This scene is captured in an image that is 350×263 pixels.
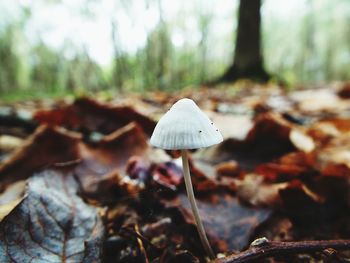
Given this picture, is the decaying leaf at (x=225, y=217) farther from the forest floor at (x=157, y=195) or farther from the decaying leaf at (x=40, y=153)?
the decaying leaf at (x=40, y=153)

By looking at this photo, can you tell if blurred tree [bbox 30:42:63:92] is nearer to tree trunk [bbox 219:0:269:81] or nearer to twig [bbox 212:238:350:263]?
tree trunk [bbox 219:0:269:81]

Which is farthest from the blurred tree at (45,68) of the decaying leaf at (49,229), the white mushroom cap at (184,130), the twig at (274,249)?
the twig at (274,249)

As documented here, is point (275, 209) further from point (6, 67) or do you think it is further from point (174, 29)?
point (6, 67)

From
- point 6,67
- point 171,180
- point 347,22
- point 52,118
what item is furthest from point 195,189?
point 347,22

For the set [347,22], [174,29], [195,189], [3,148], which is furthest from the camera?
[347,22]

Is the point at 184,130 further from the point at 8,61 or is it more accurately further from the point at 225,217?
the point at 8,61

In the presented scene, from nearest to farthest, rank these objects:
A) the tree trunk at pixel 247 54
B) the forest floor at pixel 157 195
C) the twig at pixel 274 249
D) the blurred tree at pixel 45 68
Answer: the twig at pixel 274 249 → the forest floor at pixel 157 195 → the tree trunk at pixel 247 54 → the blurred tree at pixel 45 68

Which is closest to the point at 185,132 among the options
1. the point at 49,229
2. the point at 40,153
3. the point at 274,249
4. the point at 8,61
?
the point at 274,249
